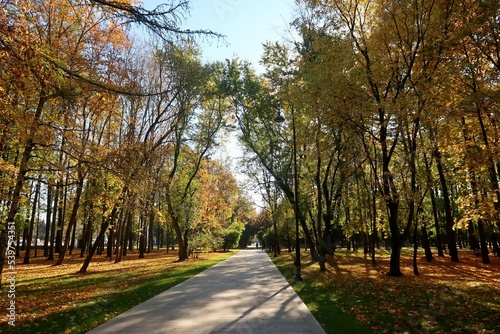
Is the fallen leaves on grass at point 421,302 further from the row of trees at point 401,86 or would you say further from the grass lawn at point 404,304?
the row of trees at point 401,86

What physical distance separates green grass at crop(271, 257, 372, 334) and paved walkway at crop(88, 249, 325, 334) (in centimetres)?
25

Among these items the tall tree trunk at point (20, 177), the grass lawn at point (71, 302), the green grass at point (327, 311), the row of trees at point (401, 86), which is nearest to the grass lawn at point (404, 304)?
the green grass at point (327, 311)

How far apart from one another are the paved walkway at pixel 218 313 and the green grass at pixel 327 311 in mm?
251

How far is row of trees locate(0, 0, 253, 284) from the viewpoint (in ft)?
16.4

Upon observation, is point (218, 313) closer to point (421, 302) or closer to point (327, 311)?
point (327, 311)

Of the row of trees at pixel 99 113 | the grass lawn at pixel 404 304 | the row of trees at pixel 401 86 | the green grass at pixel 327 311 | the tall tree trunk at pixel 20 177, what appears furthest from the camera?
the row of trees at pixel 401 86

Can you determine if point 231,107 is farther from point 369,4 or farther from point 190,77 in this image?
point 369,4

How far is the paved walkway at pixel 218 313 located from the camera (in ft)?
21.9

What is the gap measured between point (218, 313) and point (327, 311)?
112 inches

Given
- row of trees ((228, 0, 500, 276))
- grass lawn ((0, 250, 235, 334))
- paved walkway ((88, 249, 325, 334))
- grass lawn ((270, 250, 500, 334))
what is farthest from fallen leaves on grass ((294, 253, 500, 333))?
grass lawn ((0, 250, 235, 334))

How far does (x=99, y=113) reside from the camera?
50.3 ft

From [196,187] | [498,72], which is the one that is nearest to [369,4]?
[498,72]

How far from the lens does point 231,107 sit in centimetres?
2570

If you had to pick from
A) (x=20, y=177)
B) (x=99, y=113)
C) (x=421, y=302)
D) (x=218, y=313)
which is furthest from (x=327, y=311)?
(x=99, y=113)
